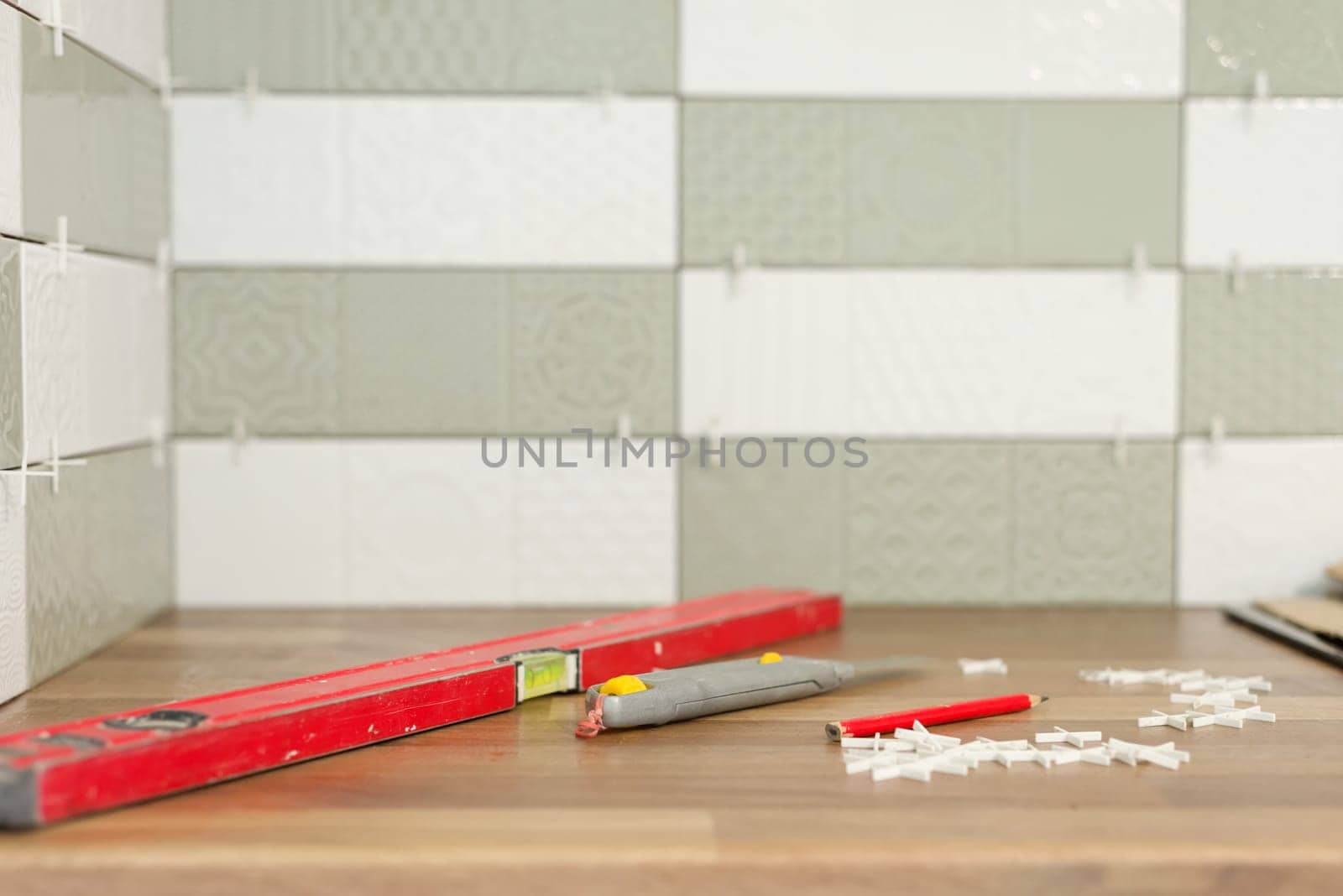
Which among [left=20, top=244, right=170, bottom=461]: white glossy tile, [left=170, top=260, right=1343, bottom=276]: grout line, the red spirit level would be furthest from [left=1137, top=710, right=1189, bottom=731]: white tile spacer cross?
[left=20, top=244, right=170, bottom=461]: white glossy tile

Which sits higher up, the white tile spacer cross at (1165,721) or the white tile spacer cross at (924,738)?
the white tile spacer cross at (924,738)

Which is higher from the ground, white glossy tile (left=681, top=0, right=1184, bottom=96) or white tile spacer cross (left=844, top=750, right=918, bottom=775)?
white glossy tile (left=681, top=0, right=1184, bottom=96)

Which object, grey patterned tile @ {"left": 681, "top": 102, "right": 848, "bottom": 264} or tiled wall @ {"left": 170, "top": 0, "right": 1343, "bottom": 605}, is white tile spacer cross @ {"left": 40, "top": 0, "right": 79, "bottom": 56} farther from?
grey patterned tile @ {"left": 681, "top": 102, "right": 848, "bottom": 264}

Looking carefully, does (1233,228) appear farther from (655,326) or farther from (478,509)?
(478,509)

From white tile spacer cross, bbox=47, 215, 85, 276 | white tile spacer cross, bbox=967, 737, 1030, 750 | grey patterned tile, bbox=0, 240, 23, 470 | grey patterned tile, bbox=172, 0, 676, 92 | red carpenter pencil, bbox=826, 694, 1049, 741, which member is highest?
grey patterned tile, bbox=172, 0, 676, 92

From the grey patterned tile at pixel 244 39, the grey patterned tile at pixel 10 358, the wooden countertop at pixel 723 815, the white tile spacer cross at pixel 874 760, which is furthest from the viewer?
the grey patterned tile at pixel 244 39

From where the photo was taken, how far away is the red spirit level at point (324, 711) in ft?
2.02

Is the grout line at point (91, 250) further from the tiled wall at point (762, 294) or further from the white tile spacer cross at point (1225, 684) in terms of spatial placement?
the white tile spacer cross at point (1225, 684)

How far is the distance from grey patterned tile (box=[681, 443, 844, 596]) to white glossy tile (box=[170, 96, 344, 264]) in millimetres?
466

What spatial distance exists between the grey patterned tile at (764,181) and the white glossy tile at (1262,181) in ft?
1.21

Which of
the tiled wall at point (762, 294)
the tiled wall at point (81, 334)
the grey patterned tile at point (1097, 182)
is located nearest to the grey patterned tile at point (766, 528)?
the tiled wall at point (762, 294)

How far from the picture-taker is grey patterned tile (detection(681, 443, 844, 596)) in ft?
4.32

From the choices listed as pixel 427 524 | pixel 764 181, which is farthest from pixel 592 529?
pixel 764 181

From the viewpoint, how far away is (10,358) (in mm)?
929
